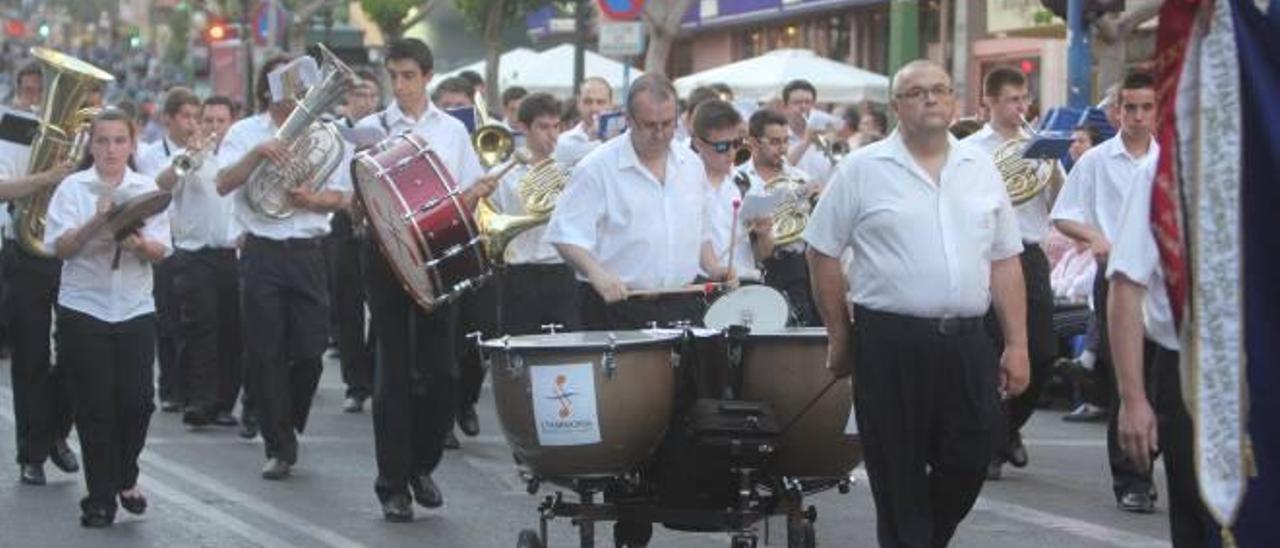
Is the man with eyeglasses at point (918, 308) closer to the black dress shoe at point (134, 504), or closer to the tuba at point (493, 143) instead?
the black dress shoe at point (134, 504)

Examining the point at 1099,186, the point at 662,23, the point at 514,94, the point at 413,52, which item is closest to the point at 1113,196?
the point at 1099,186

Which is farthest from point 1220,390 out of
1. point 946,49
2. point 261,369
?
point 946,49

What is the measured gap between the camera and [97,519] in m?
10.6

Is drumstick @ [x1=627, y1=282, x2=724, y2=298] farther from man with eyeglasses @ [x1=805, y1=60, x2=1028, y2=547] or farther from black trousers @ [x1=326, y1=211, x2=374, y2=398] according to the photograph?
black trousers @ [x1=326, y1=211, x2=374, y2=398]

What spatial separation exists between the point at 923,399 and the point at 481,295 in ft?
22.2

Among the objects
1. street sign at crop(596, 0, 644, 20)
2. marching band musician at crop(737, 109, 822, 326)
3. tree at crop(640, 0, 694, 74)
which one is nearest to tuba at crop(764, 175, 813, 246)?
marching band musician at crop(737, 109, 822, 326)

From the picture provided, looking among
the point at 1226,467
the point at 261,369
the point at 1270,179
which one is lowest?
the point at 261,369

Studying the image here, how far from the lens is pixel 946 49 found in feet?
122

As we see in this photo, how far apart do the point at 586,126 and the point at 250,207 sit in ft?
17.7

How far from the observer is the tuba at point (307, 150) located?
38.6 feet

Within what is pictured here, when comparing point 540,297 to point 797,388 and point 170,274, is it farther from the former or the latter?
point 797,388

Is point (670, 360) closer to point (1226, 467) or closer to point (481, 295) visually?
point (1226, 467)

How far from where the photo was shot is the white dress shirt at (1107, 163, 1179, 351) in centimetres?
686

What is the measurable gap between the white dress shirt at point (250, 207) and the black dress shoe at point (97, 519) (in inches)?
93.0
